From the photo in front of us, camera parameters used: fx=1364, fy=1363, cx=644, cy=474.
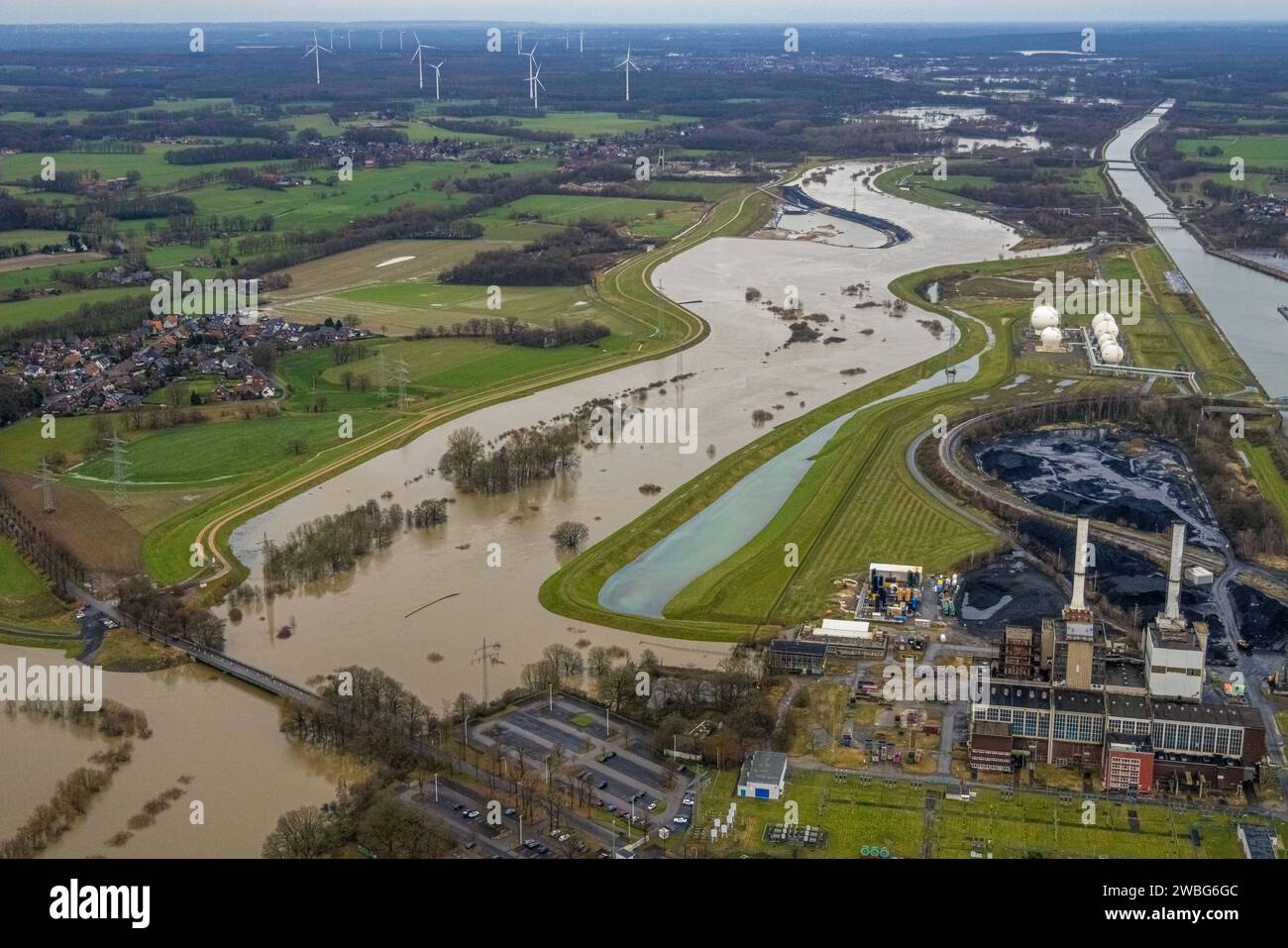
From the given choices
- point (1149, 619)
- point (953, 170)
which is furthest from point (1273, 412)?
point (953, 170)

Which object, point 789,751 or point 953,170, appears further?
point 953,170

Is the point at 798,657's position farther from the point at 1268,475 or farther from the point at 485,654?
the point at 1268,475

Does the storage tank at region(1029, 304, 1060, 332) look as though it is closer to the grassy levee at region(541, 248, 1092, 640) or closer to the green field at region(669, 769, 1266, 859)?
the grassy levee at region(541, 248, 1092, 640)

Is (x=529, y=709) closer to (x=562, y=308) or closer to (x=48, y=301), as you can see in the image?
(x=562, y=308)

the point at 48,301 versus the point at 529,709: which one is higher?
the point at 48,301

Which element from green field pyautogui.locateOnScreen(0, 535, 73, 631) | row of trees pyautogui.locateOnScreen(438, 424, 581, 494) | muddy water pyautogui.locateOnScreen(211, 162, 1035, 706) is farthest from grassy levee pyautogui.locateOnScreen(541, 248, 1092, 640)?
green field pyautogui.locateOnScreen(0, 535, 73, 631)

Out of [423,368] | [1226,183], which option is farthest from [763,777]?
[1226,183]
